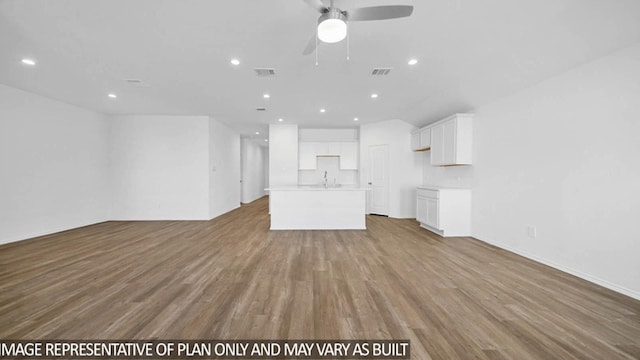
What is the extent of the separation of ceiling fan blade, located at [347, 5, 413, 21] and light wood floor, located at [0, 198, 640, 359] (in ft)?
8.42

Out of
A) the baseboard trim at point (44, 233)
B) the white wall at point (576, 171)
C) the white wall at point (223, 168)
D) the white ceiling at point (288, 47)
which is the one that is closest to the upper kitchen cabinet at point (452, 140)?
the white ceiling at point (288, 47)

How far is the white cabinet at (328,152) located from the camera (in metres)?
7.73

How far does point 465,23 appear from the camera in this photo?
7.83 feet

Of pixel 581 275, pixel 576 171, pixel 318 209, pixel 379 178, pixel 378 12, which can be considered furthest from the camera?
pixel 379 178

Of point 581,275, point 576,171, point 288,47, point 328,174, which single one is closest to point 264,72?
point 288,47

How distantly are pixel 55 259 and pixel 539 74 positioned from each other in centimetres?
752

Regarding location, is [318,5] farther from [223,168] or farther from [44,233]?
[44,233]

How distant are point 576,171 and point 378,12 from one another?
3.28 metres

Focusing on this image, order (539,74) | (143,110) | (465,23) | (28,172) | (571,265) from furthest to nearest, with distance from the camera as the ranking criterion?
(143,110)
(28,172)
(539,74)
(571,265)
(465,23)

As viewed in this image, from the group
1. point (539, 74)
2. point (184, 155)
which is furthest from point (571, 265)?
point (184, 155)

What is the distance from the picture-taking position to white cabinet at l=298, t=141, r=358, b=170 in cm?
773

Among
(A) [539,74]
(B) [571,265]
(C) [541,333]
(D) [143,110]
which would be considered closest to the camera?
(C) [541,333]

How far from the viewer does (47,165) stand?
15.8ft

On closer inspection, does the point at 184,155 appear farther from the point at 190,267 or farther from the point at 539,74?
the point at 539,74
